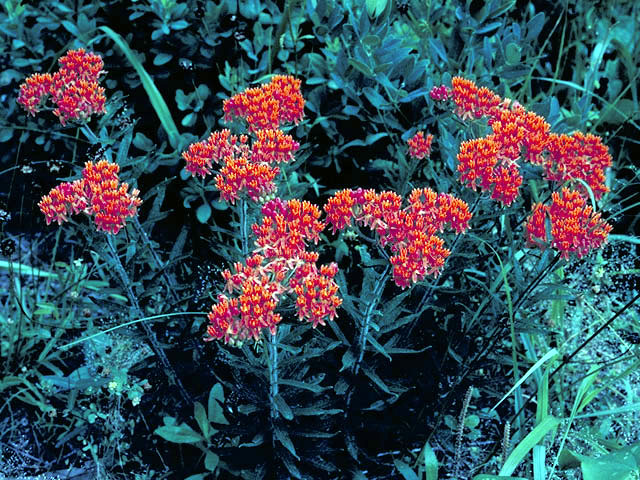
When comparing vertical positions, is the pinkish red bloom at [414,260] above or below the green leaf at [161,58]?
below

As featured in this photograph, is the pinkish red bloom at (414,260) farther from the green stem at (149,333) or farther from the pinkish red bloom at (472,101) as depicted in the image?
the green stem at (149,333)

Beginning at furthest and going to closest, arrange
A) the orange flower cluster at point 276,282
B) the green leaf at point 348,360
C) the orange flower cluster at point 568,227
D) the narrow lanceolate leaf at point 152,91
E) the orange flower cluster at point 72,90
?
1. the narrow lanceolate leaf at point 152,91
2. the orange flower cluster at point 72,90
3. the green leaf at point 348,360
4. the orange flower cluster at point 568,227
5. the orange flower cluster at point 276,282

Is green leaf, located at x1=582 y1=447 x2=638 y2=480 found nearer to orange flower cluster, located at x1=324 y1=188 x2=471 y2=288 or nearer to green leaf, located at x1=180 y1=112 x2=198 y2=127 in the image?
orange flower cluster, located at x1=324 y1=188 x2=471 y2=288

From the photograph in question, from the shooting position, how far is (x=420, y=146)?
2.95 m

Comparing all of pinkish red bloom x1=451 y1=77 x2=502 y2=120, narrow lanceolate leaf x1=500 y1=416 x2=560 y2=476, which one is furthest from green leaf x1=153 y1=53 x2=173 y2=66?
narrow lanceolate leaf x1=500 y1=416 x2=560 y2=476

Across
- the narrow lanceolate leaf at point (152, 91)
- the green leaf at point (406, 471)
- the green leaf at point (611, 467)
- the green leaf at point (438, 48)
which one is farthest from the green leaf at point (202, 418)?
the green leaf at point (438, 48)

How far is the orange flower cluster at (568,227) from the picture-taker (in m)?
2.22

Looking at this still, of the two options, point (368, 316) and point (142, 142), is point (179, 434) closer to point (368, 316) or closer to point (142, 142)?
point (368, 316)

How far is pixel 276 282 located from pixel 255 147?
0.61 m

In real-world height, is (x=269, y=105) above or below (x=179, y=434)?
above

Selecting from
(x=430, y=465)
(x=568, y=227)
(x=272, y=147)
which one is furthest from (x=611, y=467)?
(x=272, y=147)

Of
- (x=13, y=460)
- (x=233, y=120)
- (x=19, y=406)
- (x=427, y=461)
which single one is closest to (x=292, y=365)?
(x=427, y=461)

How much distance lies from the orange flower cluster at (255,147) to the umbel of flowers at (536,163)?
614 millimetres

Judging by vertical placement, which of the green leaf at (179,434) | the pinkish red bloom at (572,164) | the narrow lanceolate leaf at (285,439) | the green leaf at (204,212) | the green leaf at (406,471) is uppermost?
the pinkish red bloom at (572,164)
